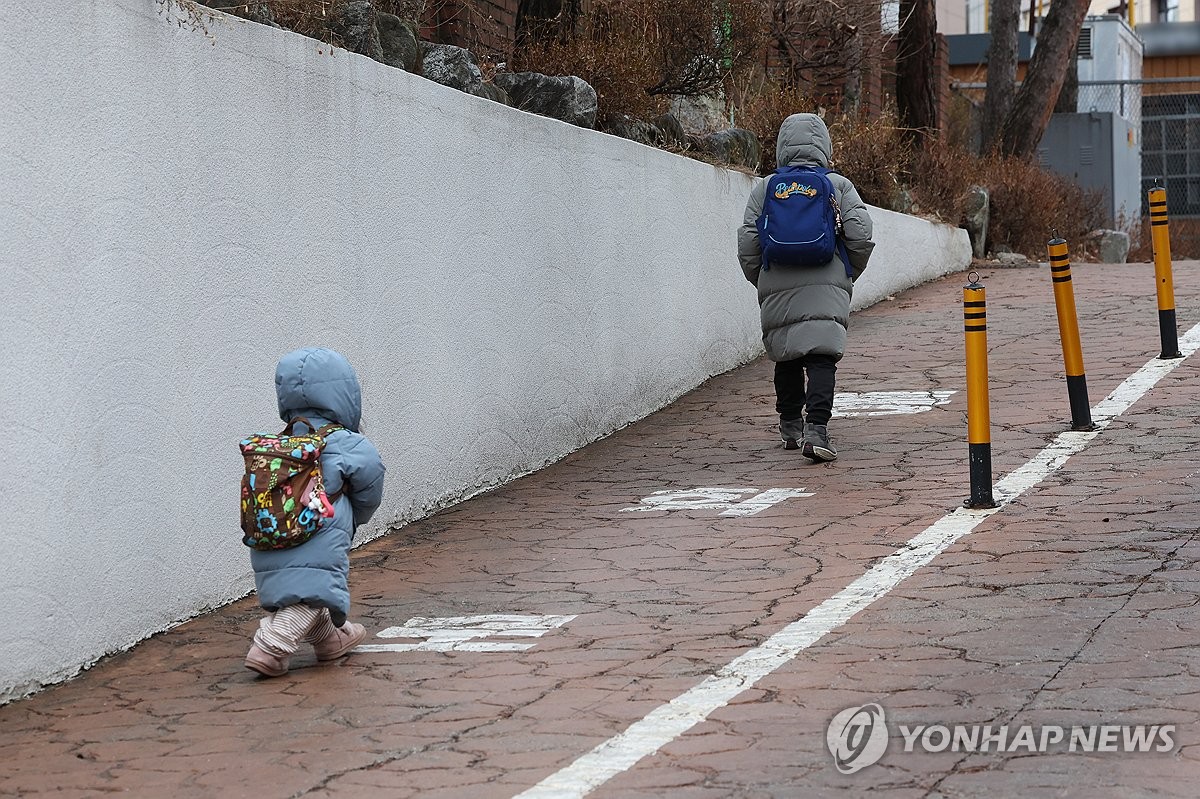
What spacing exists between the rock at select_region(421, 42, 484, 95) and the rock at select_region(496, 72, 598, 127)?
900 millimetres

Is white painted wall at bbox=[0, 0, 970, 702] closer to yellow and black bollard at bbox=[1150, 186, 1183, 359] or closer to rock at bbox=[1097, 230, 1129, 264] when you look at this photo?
yellow and black bollard at bbox=[1150, 186, 1183, 359]

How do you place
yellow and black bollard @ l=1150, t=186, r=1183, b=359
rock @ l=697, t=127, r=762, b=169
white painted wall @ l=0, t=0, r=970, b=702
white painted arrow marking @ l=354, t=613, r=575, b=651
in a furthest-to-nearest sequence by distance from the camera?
rock @ l=697, t=127, r=762, b=169, yellow and black bollard @ l=1150, t=186, r=1183, b=359, white painted arrow marking @ l=354, t=613, r=575, b=651, white painted wall @ l=0, t=0, r=970, b=702

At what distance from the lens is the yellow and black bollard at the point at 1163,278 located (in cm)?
1195

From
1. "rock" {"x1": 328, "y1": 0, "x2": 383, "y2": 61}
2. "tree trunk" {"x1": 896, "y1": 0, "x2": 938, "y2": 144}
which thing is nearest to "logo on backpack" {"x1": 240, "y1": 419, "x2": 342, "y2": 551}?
"rock" {"x1": 328, "y1": 0, "x2": 383, "y2": 61}

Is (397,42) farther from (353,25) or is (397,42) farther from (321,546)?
(321,546)

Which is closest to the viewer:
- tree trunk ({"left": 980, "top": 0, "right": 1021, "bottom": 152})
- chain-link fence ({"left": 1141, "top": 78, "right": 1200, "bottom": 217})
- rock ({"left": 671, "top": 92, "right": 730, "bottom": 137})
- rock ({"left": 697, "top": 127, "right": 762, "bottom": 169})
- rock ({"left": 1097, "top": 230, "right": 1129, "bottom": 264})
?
rock ({"left": 697, "top": 127, "right": 762, "bottom": 169})

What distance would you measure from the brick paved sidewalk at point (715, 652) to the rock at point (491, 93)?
2.44 metres

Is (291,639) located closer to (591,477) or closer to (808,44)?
(591,477)

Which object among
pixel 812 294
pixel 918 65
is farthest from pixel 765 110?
pixel 918 65

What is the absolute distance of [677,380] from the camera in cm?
1247

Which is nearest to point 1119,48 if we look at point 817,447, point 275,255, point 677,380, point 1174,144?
point 1174,144

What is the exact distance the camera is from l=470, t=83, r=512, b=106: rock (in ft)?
34.2

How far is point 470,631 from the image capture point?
21.1 feet

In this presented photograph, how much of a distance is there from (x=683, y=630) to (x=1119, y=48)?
38.0 m
